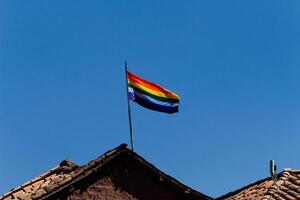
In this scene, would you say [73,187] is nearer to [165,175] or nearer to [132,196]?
[132,196]

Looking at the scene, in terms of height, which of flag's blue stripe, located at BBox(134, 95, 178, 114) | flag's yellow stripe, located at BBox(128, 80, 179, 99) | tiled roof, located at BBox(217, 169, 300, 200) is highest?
flag's yellow stripe, located at BBox(128, 80, 179, 99)

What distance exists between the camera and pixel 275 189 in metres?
17.0

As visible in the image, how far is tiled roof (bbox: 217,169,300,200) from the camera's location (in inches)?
640

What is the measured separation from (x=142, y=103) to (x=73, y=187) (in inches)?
161

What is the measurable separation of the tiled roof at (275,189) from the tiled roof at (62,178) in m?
1.80

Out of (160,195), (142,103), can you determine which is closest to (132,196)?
(160,195)

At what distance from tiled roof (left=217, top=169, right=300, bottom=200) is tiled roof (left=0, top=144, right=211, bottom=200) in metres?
1.80

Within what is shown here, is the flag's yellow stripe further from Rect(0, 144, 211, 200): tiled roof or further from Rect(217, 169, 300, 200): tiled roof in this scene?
Rect(217, 169, 300, 200): tiled roof

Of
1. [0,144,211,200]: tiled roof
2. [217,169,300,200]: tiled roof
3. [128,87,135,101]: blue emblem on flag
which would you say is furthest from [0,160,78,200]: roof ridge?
[217,169,300,200]: tiled roof

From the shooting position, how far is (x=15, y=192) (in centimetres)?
1739

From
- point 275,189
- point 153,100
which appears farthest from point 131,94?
point 275,189

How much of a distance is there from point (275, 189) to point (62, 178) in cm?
668

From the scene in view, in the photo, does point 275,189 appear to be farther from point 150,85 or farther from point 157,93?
point 150,85

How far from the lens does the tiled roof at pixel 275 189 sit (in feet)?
53.3
